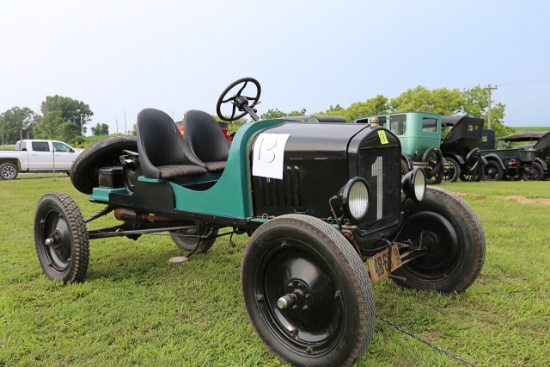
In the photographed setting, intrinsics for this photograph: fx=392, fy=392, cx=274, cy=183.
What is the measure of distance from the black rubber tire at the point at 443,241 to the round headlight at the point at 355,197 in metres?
0.92

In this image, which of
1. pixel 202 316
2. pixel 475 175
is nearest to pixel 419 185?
pixel 202 316

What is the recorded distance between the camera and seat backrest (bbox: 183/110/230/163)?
4.17 meters

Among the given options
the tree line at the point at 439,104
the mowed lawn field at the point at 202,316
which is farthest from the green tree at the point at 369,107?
the mowed lawn field at the point at 202,316

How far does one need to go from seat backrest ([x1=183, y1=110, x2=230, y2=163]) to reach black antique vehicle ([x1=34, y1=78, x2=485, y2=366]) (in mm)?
170

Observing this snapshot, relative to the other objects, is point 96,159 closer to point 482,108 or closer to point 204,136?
point 204,136

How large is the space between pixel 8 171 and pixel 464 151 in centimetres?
1767

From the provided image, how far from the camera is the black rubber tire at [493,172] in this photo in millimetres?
14289

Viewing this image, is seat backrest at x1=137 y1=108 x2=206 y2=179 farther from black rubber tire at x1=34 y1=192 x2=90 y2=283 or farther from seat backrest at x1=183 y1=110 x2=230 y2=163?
black rubber tire at x1=34 y1=192 x2=90 y2=283

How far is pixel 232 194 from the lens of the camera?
9.17ft

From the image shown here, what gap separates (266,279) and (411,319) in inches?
43.7

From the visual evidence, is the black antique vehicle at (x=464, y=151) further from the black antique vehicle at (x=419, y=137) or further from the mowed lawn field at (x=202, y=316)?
the mowed lawn field at (x=202, y=316)

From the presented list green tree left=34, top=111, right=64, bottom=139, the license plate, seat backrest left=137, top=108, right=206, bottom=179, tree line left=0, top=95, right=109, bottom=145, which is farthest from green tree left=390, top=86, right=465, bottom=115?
tree line left=0, top=95, right=109, bottom=145

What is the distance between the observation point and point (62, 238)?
146 inches

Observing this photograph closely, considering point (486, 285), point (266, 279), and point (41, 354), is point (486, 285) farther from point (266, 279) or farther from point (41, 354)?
point (41, 354)
